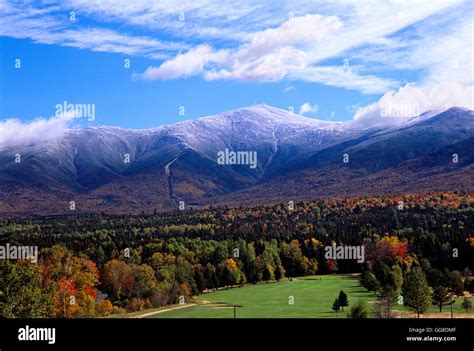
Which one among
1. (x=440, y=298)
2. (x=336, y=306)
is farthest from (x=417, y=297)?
(x=336, y=306)

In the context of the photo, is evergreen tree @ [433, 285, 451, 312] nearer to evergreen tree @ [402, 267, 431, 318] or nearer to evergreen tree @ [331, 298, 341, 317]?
evergreen tree @ [402, 267, 431, 318]

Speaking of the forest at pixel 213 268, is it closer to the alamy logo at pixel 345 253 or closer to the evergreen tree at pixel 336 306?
the alamy logo at pixel 345 253

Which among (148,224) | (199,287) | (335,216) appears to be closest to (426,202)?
(335,216)

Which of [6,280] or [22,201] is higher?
[22,201]

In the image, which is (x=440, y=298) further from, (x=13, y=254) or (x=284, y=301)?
(x=13, y=254)
